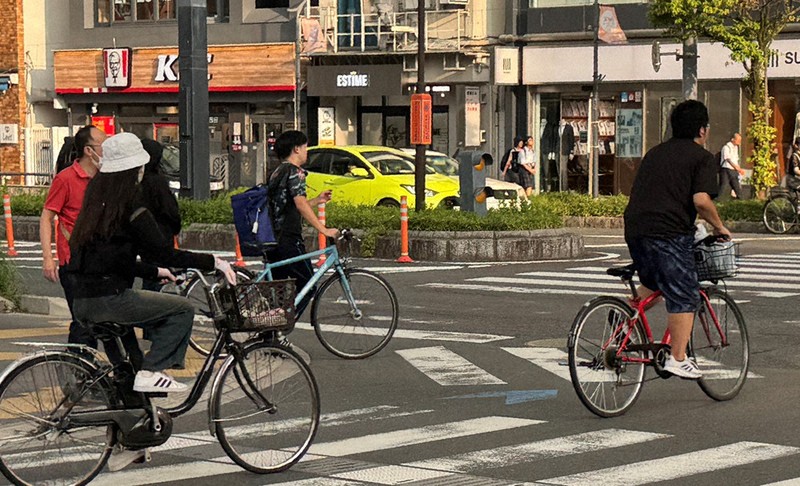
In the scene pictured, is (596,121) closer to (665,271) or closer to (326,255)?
(326,255)

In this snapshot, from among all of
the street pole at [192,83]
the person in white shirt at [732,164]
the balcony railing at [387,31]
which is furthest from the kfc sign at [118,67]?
the person in white shirt at [732,164]

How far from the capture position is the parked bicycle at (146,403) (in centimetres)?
732

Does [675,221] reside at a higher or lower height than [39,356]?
higher

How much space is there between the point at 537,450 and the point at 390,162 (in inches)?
822

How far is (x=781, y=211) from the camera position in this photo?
28125 mm

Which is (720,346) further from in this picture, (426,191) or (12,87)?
(12,87)

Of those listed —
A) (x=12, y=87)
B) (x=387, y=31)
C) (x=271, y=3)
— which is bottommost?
(x=12, y=87)

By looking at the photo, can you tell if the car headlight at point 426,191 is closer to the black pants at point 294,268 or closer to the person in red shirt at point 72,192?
the black pants at point 294,268

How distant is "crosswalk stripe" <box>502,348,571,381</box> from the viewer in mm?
11945

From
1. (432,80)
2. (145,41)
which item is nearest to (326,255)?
(432,80)

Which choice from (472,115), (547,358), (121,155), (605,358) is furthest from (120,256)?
(472,115)

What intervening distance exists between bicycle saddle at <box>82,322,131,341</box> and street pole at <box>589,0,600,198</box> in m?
28.3

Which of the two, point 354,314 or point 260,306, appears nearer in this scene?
Answer: point 260,306

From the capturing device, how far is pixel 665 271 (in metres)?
9.69
